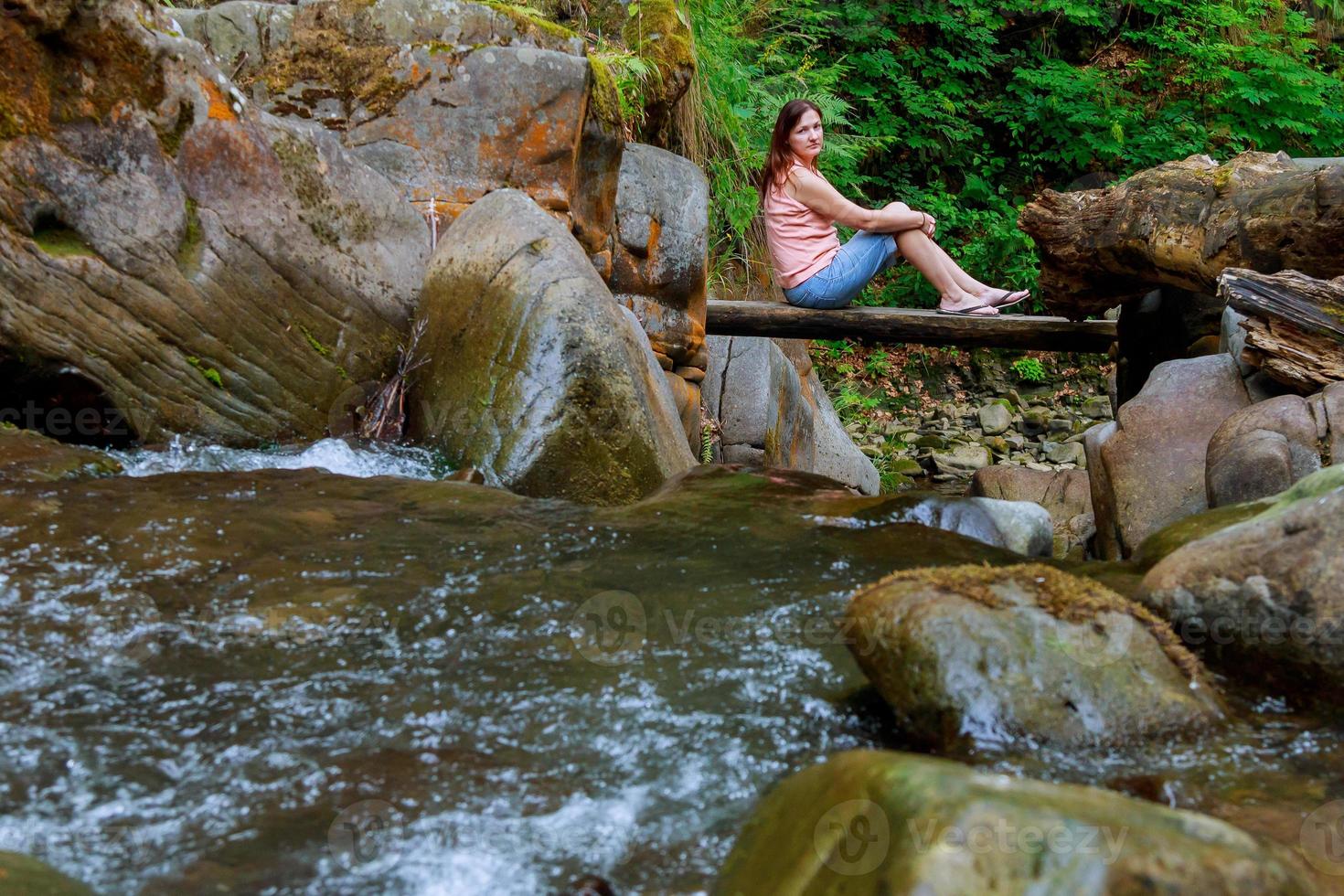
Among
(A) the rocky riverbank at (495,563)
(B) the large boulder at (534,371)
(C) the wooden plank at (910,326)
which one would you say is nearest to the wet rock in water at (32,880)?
(A) the rocky riverbank at (495,563)

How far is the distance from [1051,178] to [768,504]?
12831 mm

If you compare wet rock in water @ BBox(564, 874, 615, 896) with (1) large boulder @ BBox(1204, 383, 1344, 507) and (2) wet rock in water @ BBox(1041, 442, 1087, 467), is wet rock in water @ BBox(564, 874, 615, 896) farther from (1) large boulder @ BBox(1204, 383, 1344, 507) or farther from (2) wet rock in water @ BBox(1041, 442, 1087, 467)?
(2) wet rock in water @ BBox(1041, 442, 1087, 467)

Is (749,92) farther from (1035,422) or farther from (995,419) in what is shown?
(1035,422)

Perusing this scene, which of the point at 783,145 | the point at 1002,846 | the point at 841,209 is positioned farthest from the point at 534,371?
the point at 783,145

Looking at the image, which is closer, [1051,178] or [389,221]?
[389,221]

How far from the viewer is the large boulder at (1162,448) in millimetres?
5543

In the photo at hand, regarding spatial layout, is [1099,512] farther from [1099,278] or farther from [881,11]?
[881,11]

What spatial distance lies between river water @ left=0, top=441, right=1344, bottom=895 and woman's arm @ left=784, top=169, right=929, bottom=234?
185 inches

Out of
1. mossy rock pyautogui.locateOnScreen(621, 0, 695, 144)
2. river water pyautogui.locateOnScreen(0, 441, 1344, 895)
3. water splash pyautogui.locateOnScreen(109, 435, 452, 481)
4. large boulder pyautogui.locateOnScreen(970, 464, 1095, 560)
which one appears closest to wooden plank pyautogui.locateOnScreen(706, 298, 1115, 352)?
mossy rock pyautogui.locateOnScreen(621, 0, 695, 144)

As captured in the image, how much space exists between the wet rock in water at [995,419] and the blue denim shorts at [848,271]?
579 centimetres

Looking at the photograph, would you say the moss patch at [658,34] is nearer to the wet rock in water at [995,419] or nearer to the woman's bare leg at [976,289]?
the woman's bare leg at [976,289]

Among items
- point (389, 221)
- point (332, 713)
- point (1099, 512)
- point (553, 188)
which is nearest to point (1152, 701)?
point (332, 713)

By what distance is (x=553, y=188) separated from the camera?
22.2 ft

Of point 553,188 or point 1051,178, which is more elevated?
point 1051,178
